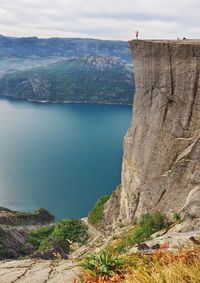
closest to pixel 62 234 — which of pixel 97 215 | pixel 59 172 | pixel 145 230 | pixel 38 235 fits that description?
pixel 38 235

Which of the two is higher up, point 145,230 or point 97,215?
point 145,230

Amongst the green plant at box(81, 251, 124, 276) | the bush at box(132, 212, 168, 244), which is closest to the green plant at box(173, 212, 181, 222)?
the bush at box(132, 212, 168, 244)

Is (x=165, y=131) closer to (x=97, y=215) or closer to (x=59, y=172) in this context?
(x=97, y=215)

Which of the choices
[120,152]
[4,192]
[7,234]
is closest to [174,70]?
[7,234]

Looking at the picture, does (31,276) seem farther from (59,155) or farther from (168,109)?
(59,155)

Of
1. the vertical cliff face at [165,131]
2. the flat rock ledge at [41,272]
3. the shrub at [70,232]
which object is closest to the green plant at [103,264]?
the flat rock ledge at [41,272]

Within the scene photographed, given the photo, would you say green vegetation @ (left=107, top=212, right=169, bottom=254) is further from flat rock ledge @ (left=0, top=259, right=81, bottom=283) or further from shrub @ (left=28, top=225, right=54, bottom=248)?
flat rock ledge @ (left=0, top=259, right=81, bottom=283)
